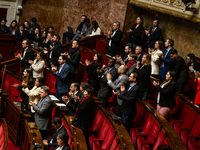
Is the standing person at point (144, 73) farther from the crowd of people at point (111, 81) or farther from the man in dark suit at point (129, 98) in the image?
the man in dark suit at point (129, 98)

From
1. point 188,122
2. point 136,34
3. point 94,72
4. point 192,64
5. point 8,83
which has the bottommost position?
point 8,83

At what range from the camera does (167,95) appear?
3068 millimetres

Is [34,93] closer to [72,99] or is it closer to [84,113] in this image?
[72,99]

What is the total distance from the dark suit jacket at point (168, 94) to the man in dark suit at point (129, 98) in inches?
11.3

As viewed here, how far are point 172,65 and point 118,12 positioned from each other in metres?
2.40

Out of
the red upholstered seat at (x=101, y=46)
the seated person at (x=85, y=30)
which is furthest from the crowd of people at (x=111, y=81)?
the seated person at (x=85, y=30)

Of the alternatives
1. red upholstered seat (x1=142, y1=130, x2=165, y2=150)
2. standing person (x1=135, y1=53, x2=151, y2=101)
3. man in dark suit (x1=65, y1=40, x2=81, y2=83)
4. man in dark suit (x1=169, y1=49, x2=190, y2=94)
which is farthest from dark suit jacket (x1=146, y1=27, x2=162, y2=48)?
red upholstered seat (x1=142, y1=130, x2=165, y2=150)

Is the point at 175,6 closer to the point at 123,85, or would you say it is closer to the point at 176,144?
the point at 123,85

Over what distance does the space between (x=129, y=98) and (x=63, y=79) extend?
111 cm

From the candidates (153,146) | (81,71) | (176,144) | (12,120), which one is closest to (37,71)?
(81,71)

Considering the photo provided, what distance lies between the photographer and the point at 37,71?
13.9 ft

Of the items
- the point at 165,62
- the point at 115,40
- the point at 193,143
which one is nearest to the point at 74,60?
the point at 115,40

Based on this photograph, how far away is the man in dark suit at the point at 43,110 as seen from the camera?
9.79 feet

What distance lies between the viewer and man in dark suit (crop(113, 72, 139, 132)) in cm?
295
